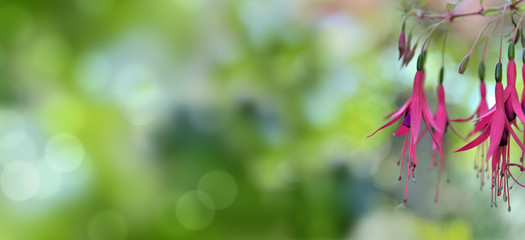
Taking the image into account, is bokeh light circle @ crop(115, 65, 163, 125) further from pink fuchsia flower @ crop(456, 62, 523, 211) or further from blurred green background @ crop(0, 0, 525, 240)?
pink fuchsia flower @ crop(456, 62, 523, 211)

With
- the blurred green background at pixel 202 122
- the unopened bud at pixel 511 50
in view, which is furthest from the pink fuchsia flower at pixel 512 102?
the blurred green background at pixel 202 122

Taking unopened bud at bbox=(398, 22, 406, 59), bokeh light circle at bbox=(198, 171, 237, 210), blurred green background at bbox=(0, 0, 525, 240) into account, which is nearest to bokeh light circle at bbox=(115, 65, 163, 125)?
blurred green background at bbox=(0, 0, 525, 240)

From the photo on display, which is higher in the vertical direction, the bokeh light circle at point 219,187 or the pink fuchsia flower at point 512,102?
the pink fuchsia flower at point 512,102

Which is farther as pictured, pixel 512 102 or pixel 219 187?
pixel 219 187

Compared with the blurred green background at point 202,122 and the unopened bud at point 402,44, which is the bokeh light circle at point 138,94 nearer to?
the blurred green background at point 202,122

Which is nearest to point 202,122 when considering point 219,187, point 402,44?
point 219,187

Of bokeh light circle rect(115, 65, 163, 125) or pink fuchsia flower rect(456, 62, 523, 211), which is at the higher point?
bokeh light circle rect(115, 65, 163, 125)

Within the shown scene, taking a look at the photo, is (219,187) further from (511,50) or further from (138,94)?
(511,50)

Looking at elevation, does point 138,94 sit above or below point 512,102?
above

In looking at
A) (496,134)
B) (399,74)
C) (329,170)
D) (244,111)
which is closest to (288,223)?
(329,170)
